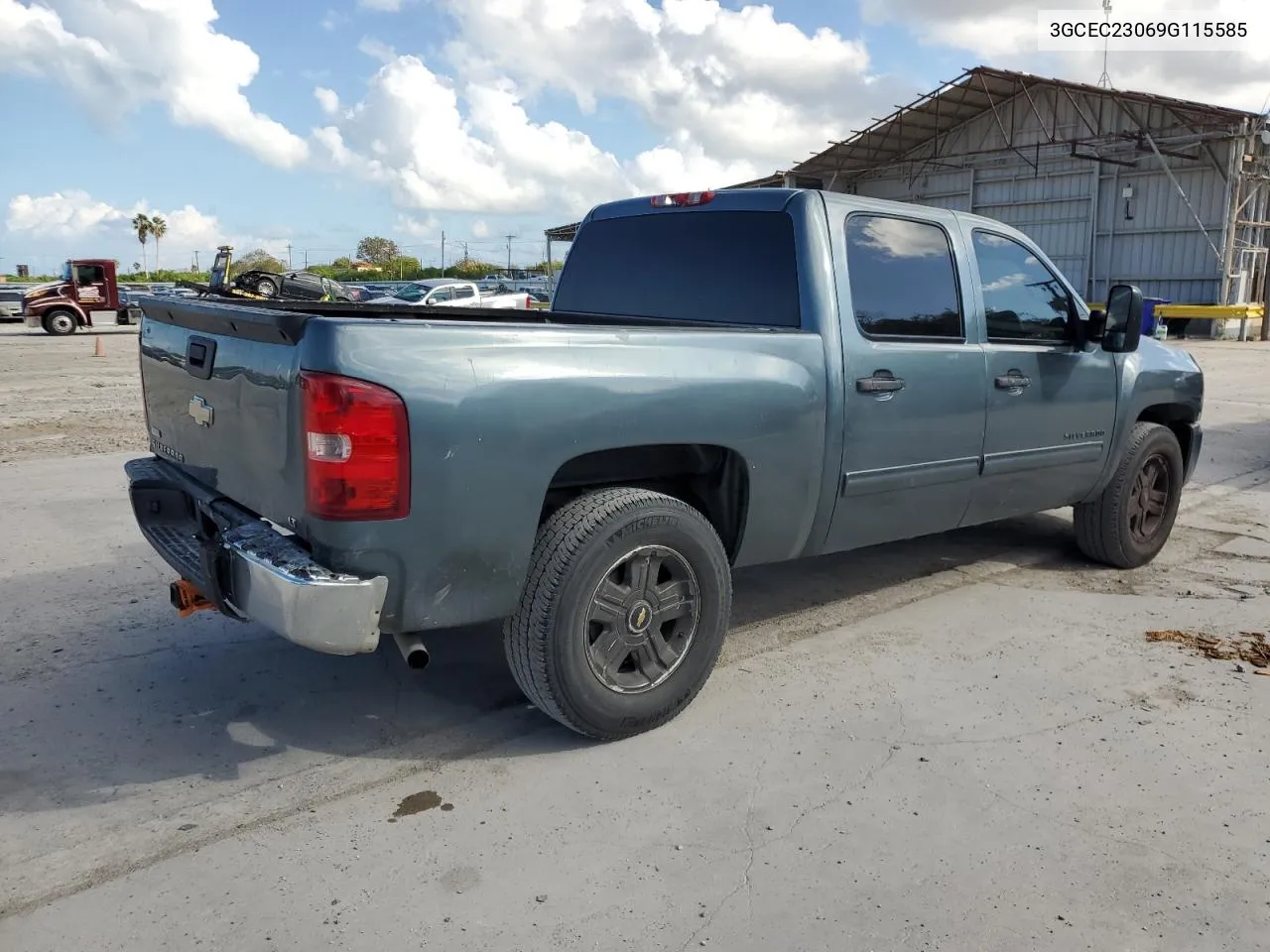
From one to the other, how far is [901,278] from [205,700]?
127 inches

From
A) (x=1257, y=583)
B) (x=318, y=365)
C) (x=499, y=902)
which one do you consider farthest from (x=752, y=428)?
(x=1257, y=583)

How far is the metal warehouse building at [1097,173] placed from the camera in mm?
29250

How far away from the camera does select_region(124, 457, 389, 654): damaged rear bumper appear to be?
2.87m

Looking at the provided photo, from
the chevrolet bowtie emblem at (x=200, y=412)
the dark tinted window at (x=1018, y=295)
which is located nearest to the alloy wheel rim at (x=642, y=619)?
the chevrolet bowtie emblem at (x=200, y=412)

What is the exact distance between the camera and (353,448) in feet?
9.36

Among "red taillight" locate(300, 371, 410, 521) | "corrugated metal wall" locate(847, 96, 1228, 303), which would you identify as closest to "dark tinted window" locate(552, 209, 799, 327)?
"red taillight" locate(300, 371, 410, 521)

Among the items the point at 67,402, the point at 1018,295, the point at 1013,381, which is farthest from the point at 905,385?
the point at 67,402

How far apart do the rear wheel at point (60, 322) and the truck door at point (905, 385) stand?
2795 cm

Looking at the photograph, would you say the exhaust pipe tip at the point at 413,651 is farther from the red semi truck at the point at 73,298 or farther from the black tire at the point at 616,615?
the red semi truck at the point at 73,298

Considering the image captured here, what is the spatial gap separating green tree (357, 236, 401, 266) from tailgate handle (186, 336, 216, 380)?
301ft

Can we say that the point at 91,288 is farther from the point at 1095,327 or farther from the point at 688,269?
the point at 1095,327

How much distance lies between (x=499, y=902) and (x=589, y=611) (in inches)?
39.0

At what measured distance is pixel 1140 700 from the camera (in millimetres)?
3984

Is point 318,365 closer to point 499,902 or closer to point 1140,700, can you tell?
point 499,902
